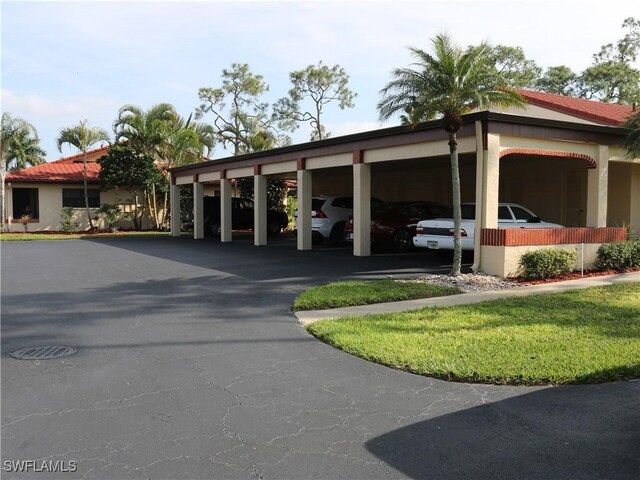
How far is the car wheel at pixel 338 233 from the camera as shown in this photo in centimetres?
2003

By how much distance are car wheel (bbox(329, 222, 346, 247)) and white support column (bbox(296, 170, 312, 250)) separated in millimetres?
1386

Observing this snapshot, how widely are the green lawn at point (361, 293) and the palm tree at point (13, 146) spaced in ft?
82.1

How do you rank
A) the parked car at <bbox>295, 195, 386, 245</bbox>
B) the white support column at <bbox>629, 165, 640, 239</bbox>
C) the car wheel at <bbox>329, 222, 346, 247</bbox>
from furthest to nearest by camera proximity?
the car wheel at <bbox>329, 222, 346, 247</bbox>
the parked car at <bbox>295, 195, 386, 245</bbox>
the white support column at <bbox>629, 165, 640, 239</bbox>

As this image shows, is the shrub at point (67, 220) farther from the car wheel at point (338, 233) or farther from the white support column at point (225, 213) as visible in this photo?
the car wheel at point (338, 233)

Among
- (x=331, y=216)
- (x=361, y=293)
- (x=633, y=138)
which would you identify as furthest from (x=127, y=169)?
(x=633, y=138)

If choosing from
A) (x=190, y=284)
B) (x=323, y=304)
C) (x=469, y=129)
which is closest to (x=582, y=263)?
(x=469, y=129)

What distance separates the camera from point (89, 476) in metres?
3.52

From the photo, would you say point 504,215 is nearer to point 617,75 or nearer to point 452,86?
point 452,86

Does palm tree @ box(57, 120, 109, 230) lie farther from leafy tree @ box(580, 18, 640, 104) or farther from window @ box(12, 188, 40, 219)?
leafy tree @ box(580, 18, 640, 104)

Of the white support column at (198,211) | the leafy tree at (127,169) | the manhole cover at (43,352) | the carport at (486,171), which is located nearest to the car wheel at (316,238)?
the carport at (486,171)

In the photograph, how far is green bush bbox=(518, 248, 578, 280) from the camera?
1170 cm

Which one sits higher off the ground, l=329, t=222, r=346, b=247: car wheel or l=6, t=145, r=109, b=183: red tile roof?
l=6, t=145, r=109, b=183: red tile roof

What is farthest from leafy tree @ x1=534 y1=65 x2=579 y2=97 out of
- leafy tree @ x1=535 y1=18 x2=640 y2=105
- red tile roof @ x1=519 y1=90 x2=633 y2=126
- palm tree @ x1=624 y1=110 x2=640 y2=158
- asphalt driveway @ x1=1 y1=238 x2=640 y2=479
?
asphalt driveway @ x1=1 y1=238 x2=640 y2=479

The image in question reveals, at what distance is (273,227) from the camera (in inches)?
1099
